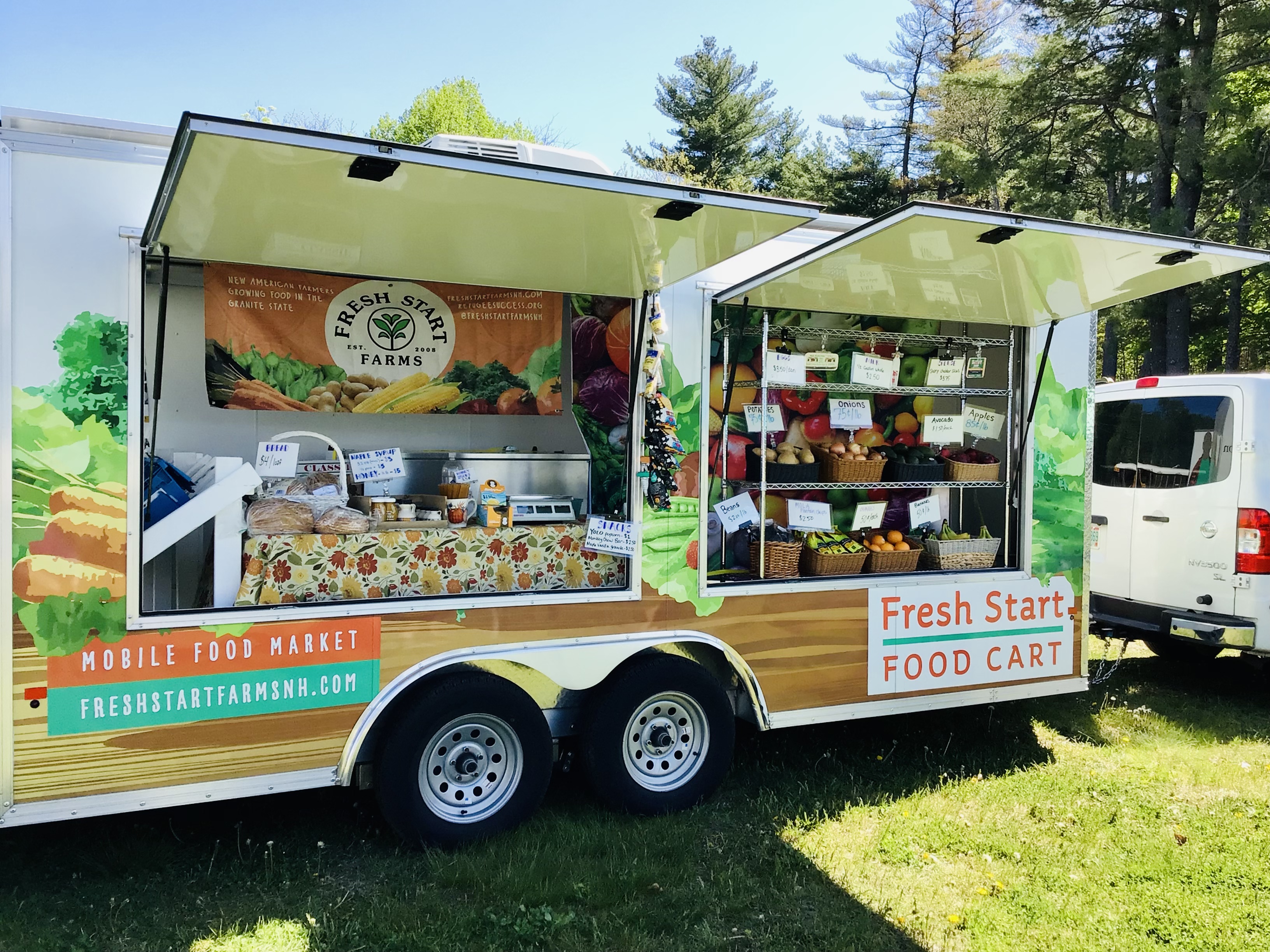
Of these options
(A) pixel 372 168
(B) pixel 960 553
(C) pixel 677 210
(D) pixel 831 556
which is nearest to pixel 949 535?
(B) pixel 960 553

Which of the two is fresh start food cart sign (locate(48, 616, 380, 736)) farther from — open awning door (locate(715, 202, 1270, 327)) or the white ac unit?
open awning door (locate(715, 202, 1270, 327))

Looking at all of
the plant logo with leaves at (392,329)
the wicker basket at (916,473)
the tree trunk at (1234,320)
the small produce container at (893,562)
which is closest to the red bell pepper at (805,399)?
the wicker basket at (916,473)

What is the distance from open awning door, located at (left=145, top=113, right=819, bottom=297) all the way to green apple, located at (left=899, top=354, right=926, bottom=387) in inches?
76.5

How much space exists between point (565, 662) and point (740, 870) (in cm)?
110

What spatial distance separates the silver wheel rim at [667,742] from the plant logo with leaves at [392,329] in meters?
2.07

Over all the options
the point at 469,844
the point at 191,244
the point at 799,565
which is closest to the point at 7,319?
the point at 191,244

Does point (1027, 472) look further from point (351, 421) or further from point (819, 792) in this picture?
point (351, 421)

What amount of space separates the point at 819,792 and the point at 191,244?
12.0 ft

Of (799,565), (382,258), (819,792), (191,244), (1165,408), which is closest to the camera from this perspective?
(191,244)

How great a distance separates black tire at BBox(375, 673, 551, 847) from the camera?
12.0 feet

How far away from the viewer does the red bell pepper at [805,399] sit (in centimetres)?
507

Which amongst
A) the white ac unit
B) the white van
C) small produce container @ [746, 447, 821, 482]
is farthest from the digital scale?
the white van

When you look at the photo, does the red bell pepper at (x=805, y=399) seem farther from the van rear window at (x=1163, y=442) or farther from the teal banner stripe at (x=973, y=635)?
the van rear window at (x=1163, y=442)

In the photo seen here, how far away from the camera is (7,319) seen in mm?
3092
